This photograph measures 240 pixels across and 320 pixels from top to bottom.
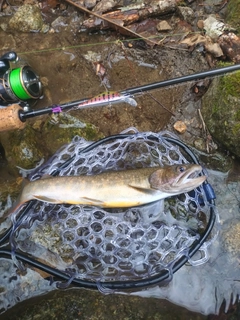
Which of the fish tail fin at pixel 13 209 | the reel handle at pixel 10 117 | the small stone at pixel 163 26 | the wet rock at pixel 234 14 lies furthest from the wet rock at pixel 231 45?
the fish tail fin at pixel 13 209

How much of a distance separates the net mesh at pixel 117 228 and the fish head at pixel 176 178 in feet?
1.13

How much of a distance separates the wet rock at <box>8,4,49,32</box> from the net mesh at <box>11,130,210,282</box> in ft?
6.12

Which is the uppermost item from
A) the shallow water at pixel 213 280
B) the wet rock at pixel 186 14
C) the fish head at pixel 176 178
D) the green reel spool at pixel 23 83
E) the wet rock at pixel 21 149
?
the wet rock at pixel 186 14

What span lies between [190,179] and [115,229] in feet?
2.60

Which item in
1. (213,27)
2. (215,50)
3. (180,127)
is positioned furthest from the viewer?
(213,27)

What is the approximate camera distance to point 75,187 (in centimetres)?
304

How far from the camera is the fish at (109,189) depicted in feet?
9.88

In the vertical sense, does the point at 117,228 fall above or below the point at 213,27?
below

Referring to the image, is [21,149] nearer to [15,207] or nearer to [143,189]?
[15,207]

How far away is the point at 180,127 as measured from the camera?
3887 mm

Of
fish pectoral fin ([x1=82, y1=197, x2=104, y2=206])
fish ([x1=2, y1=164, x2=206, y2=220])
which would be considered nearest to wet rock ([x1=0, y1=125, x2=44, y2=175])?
fish ([x1=2, y1=164, x2=206, y2=220])

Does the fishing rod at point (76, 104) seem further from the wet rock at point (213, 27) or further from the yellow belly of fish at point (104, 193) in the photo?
the wet rock at point (213, 27)

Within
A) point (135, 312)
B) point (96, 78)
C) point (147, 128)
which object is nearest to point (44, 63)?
point (96, 78)

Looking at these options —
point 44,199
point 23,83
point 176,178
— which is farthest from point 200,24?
point 44,199
